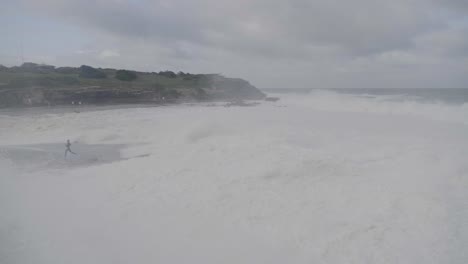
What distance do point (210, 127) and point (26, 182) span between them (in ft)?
32.4

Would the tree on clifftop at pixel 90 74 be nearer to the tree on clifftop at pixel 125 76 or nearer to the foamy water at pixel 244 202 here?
the tree on clifftop at pixel 125 76

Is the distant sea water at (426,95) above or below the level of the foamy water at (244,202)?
above

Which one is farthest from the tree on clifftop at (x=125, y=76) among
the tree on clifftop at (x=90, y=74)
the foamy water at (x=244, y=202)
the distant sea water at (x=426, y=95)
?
the foamy water at (x=244, y=202)

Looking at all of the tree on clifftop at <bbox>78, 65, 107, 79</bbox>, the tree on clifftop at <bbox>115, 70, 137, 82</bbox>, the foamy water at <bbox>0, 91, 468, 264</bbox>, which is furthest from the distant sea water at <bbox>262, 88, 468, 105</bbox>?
the tree on clifftop at <bbox>78, 65, 107, 79</bbox>

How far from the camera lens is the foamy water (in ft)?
20.7

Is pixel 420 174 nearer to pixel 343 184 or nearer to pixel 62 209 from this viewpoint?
pixel 343 184

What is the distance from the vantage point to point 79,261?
593 cm

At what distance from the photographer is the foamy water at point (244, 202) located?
6.31m

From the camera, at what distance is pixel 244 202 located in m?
8.43

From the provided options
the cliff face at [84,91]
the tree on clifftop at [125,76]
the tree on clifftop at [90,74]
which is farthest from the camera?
the tree on clifftop at [125,76]

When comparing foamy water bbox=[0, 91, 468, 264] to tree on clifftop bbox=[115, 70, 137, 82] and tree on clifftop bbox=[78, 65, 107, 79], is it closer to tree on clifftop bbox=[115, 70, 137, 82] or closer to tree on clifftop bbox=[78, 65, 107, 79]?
tree on clifftop bbox=[78, 65, 107, 79]

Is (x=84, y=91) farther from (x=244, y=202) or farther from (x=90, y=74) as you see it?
(x=244, y=202)

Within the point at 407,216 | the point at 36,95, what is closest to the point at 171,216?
the point at 407,216

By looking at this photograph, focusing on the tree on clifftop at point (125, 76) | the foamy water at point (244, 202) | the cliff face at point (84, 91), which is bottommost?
the foamy water at point (244, 202)
